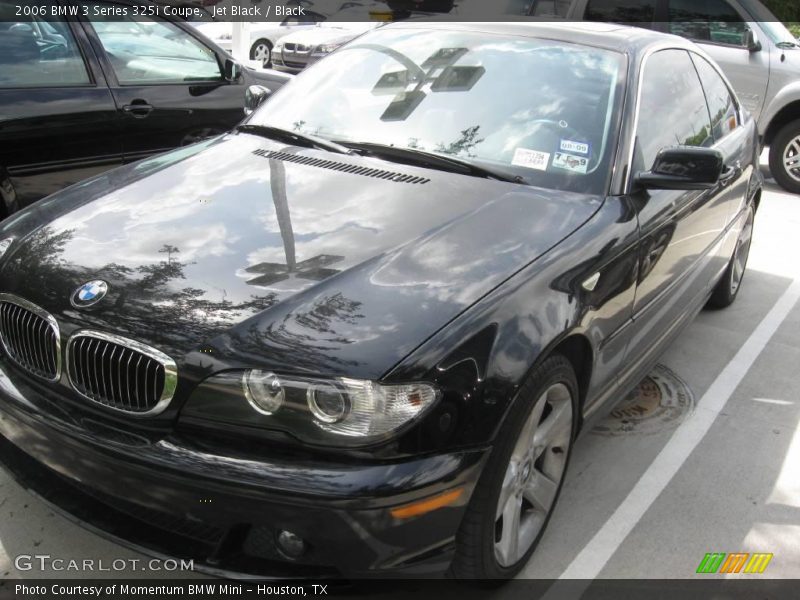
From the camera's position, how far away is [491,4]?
8.55 metres

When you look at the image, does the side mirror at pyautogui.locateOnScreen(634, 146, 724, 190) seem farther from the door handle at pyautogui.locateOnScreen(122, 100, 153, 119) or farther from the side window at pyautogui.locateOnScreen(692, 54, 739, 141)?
the door handle at pyautogui.locateOnScreen(122, 100, 153, 119)

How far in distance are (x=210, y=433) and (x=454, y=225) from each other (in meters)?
1.11

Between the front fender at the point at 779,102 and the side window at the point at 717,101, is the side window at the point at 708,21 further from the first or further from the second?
the side window at the point at 717,101

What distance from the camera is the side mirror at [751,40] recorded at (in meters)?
8.36

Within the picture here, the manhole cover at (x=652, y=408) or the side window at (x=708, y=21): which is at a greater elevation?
the side window at (x=708, y=21)

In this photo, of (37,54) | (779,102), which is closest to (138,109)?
(37,54)

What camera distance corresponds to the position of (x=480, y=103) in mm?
3383

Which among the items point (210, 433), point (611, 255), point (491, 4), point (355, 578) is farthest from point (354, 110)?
point (491, 4)

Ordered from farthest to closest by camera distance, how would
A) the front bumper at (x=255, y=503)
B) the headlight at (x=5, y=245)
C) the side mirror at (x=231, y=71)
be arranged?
the side mirror at (x=231, y=71), the headlight at (x=5, y=245), the front bumper at (x=255, y=503)

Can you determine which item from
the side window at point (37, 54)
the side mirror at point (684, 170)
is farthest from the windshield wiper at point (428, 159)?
the side window at point (37, 54)

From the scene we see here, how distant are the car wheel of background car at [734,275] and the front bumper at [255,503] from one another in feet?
11.2

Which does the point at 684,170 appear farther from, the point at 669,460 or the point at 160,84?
the point at 160,84

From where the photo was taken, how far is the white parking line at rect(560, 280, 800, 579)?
2865 millimetres

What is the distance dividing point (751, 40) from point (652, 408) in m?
5.92
